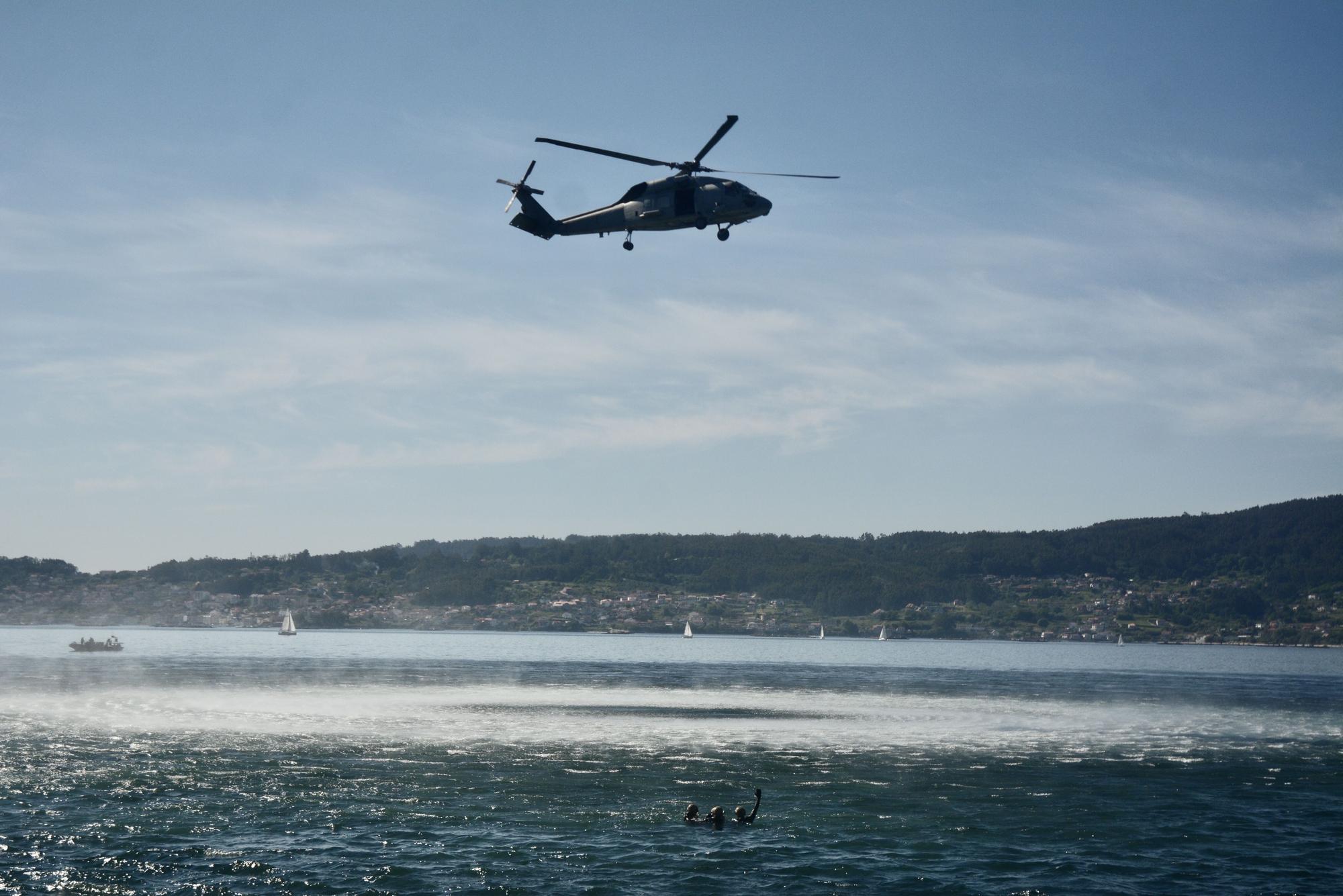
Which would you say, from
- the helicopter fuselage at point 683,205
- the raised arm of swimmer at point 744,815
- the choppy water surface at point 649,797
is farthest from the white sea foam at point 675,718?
the helicopter fuselage at point 683,205

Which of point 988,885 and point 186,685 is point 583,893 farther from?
point 186,685

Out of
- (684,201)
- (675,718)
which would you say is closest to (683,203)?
(684,201)

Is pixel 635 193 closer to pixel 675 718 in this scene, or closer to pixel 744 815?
pixel 744 815

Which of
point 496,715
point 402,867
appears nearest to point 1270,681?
point 496,715

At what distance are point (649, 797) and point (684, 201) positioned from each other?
30257 mm

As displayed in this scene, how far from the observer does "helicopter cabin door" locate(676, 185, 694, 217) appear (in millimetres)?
61656

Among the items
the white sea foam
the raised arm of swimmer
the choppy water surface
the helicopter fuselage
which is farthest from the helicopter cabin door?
the white sea foam

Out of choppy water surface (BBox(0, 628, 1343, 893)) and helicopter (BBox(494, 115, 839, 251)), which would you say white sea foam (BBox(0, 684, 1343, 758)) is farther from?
helicopter (BBox(494, 115, 839, 251))

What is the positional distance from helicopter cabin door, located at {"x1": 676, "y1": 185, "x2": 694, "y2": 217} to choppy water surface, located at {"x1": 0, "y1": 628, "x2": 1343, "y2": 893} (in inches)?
1162

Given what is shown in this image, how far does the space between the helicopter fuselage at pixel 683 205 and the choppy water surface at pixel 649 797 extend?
29189 millimetres

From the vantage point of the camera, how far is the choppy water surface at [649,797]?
39.6m

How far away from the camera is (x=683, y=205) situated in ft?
203

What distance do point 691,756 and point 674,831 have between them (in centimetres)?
2461

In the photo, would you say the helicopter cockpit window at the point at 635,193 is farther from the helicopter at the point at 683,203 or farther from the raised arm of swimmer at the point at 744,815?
the raised arm of swimmer at the point at 744,815
